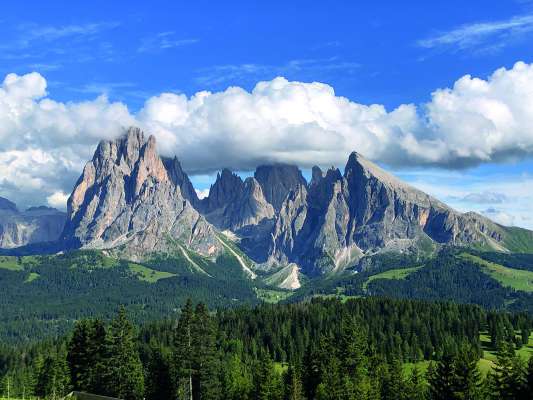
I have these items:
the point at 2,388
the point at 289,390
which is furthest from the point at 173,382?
the point at 2,388

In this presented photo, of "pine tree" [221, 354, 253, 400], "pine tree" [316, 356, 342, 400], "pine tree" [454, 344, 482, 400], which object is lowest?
"pine tree" [221, 354, 253, 400]

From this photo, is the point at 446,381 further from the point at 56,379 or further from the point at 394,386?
the point at 56,379

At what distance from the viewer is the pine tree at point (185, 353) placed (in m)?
114

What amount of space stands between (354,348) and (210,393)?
114 feet

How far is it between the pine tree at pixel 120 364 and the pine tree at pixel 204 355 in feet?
35.1

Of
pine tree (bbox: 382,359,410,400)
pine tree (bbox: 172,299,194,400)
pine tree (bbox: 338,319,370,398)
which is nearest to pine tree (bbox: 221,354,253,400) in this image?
pine tree (bbox: 172,299,194,400)

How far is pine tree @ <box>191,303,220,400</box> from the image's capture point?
378 ft

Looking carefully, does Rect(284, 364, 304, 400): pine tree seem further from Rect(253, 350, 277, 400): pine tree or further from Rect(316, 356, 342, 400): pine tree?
Rect(316, 356, 342, 400): pine tree

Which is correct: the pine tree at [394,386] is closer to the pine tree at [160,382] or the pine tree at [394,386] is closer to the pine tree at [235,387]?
the pine tree at [235,387]

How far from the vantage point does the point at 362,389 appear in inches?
→ 4643

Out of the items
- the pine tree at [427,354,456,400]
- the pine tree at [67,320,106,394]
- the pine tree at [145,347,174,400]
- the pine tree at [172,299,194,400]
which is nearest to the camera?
the pine tree at [427,354,456,400]

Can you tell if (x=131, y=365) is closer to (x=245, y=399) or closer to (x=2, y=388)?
(x=245, y=399)

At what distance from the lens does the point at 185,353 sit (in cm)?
11475

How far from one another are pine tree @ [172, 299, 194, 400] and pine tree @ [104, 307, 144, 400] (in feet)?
25.6
